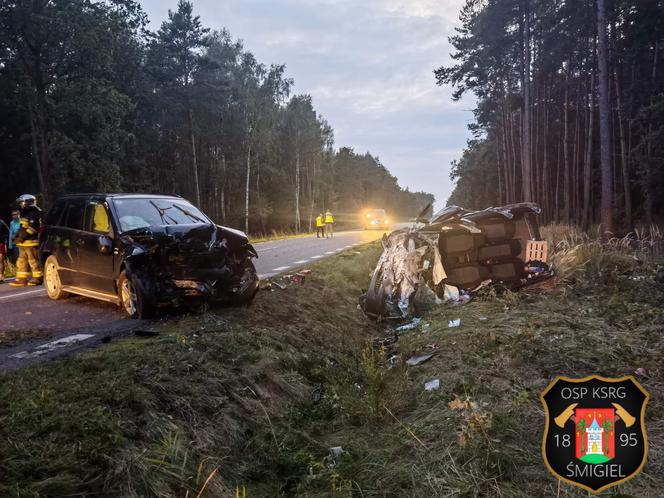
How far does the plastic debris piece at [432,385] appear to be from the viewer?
521cm

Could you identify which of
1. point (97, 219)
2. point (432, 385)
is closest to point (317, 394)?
point (432, 385)

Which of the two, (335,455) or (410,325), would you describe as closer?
(335,455)

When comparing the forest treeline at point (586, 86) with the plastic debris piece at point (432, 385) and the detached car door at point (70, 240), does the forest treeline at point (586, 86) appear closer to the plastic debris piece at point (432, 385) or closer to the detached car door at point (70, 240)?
the plastic debris piece at point (432, 385)

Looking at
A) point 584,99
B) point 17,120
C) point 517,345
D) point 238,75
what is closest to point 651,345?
point 517,345

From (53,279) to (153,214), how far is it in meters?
2.60

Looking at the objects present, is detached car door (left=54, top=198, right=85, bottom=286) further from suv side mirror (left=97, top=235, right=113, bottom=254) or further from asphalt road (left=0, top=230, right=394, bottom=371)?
suv side mirror (left=97, top=235, right=113, bottom=254)

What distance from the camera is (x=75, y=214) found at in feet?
25.6

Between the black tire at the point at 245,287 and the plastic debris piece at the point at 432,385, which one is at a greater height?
the black tire at the point at 245,287

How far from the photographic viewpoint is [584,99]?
28094 mm

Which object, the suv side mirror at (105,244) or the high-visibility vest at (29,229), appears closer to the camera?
the suv side mirror at (105,244)

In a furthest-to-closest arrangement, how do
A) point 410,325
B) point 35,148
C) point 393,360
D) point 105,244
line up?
1. point 35,148
2. point 410,325
3. point 393,360
4. point 105,244

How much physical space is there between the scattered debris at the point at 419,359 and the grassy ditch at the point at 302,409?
20cm

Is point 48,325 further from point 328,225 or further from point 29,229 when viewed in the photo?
point 328,225

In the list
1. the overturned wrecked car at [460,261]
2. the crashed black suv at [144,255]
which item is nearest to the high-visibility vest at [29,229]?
the crashed black suv at [144,255]
